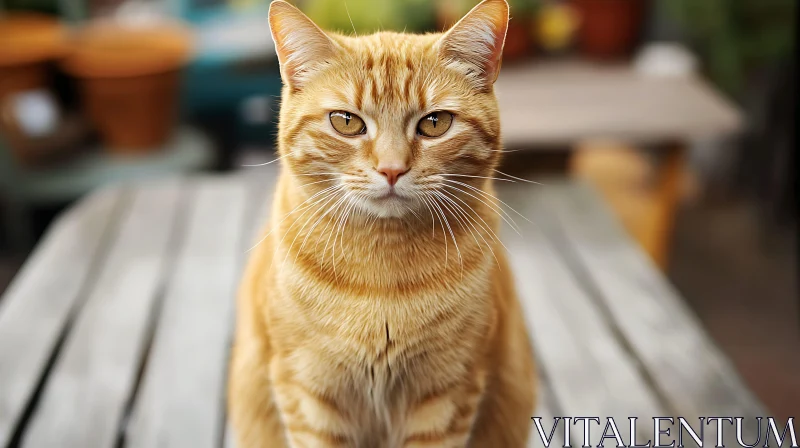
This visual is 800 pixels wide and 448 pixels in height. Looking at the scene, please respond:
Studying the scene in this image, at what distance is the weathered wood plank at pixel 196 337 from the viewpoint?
1288mm

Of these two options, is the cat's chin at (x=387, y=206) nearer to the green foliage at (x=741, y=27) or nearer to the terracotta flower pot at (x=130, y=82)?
the terracotta flower pot at (x=130, y=82)

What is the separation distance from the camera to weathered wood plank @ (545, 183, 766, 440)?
53.0 inches

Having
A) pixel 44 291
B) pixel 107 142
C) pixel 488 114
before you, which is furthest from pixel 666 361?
A: pixel 107 142

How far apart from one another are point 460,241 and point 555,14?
197 cm

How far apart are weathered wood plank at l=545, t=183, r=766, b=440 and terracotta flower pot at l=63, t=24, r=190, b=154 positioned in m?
1.46

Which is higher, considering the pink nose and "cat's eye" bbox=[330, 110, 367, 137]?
"cat's eye" bbox=[330, 110, 367, 137]

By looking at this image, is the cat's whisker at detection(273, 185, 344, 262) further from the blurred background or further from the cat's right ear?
the blurred background

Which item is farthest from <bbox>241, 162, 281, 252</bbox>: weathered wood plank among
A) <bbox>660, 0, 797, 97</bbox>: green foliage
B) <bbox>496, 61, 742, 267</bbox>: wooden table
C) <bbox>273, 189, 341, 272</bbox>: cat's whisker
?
<bbox>660, 0, 797, 97</bbox>: green foliage

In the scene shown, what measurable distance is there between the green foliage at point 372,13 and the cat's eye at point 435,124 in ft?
4.89

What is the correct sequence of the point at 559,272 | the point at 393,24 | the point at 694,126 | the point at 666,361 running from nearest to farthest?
the point at 666,361 < the point at 559,272 < the point at 694,126 < the point at 393,24

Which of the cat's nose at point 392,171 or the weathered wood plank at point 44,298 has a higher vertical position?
the cat's nose at point 392,171

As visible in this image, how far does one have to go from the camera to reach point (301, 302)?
3.25 ft

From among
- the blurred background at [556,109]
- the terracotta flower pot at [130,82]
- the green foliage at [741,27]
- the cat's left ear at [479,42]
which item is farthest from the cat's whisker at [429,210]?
the green foliage at [741,27]

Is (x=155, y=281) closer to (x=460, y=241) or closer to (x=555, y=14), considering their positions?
(x=460, y=241)
